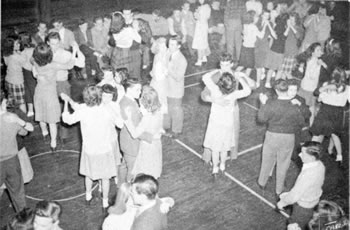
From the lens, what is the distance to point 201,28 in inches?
434

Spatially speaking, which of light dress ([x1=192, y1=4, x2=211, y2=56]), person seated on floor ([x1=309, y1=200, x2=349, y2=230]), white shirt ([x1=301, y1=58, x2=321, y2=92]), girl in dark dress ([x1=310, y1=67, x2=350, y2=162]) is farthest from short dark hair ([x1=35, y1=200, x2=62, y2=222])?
light dress ([x1=192, y1=4, x2=211, y2=56])

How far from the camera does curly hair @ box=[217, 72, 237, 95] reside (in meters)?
6.20

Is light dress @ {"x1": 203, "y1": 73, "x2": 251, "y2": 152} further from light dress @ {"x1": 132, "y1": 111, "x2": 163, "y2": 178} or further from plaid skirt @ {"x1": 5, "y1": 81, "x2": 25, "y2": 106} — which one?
plaid skirt @ {"x1": 5, "y1": 81, "x2": 25, "y2": 106}

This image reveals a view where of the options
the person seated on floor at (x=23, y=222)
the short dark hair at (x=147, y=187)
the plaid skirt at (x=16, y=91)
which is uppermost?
the short dark hair at (x=147, y=187)

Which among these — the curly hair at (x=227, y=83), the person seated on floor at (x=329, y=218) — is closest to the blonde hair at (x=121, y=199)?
the person seated on floor at (x=329, y=218)

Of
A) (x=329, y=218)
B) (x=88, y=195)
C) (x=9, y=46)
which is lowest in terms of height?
(x=88, y=195)

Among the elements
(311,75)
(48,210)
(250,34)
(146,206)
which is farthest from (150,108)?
(250,34)

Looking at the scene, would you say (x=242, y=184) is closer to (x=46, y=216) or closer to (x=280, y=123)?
(x=280, y=123)

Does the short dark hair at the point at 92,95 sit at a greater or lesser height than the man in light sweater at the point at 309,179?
greater

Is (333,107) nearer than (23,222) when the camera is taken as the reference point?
No

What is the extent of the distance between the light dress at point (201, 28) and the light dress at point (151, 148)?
18.5 ft

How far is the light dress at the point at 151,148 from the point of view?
563cm

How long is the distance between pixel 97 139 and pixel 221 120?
177 cm

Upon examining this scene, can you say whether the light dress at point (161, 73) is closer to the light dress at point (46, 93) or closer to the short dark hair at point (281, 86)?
the light dress at point (46, 93)
